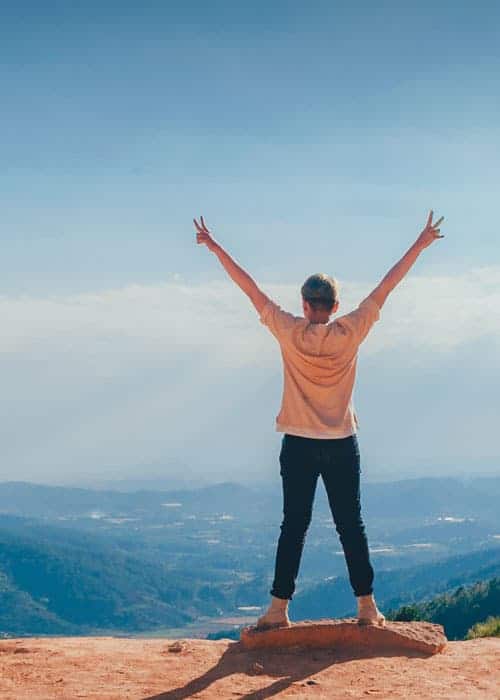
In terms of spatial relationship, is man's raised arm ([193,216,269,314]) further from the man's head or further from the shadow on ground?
the shadow on ground

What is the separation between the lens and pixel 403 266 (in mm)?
9422

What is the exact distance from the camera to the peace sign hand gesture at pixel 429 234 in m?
9.52

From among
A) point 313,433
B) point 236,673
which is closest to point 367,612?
point 236,673

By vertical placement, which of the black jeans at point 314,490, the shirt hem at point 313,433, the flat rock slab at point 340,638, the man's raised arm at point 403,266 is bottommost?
the flat rock slab at point 340,638

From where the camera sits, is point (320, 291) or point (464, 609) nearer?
point (320, 291)

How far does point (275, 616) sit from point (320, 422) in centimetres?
207

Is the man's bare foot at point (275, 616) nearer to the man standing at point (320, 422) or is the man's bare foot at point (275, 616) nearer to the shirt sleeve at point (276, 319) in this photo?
the man standing at point (320, 422)

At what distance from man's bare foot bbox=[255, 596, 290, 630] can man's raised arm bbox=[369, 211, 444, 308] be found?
315cm

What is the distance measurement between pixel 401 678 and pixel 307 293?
366 cm

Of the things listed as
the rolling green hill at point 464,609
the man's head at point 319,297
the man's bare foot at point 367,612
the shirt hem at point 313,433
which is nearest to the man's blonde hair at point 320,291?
the man's head at point 319,297

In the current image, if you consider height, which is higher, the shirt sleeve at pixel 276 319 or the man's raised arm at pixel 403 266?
the man's raised arm at pixel 403 266

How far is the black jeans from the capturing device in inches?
357

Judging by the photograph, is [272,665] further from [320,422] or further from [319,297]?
[319,297]

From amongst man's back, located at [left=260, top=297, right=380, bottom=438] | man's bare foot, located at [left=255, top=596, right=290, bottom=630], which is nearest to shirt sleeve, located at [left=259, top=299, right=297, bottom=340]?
man's back, located at [left=260, top=297, right=380, bottom=438]
